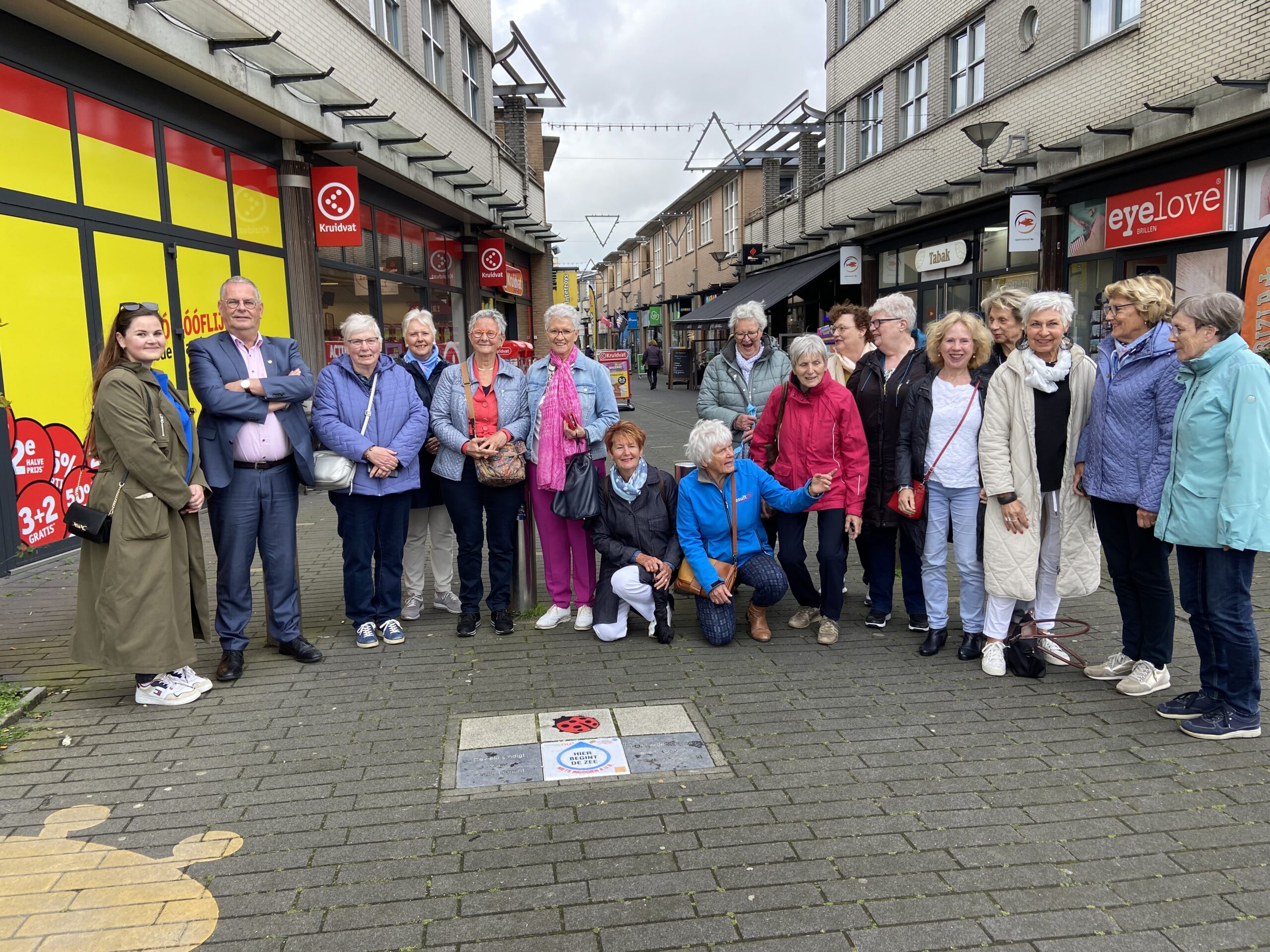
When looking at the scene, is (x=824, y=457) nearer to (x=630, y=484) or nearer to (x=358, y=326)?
(x=630, y=484)

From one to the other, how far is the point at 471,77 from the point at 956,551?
64.8 feet

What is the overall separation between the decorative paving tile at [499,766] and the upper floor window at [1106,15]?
13.4 meters

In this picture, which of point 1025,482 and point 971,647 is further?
point 971,647

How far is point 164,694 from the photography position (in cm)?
457

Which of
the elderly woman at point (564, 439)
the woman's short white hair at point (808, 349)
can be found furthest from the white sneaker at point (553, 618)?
the woman's short white hair at point (808, 349)

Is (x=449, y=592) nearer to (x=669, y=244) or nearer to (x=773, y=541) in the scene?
(x=773, y=541)

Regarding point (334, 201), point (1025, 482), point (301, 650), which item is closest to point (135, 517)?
point (301, 650)

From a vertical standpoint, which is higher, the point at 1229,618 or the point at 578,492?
the point at 578,492

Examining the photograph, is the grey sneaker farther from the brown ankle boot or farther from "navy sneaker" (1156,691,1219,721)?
"navy sneaker" (1156,691,1219,721)

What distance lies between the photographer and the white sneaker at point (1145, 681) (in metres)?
4.49

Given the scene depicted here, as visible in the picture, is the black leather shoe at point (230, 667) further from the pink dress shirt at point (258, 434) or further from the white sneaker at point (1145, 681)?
the white sneaker at point (1145, 681)

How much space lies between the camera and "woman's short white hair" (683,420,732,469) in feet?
17.2

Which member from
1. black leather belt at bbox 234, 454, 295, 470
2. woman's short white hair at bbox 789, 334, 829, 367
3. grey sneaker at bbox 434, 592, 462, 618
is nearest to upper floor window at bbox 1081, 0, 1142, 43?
woman's short white hair at bbox 789, 334, 829, 367

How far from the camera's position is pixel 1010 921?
274 centimetres
